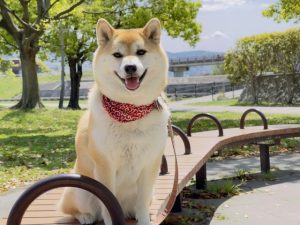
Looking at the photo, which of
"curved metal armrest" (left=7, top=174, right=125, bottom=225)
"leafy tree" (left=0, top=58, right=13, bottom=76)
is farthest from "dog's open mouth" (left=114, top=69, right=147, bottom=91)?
"leafy tree" (left=0, top=58, right=13, bottom=76)

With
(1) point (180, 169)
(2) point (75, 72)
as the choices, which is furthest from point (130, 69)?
(2) point (75, 72)

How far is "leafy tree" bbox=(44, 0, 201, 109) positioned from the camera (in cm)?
2141

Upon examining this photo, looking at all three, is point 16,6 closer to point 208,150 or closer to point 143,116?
point 208,150

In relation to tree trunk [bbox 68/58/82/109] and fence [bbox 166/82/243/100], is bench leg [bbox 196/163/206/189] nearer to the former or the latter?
tree trunk [bbox 68/58/82/109]

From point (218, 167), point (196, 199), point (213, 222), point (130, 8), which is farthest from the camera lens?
point (130, 8)

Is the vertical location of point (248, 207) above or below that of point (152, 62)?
below

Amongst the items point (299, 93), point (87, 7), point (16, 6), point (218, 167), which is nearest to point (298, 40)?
point (299, 93)

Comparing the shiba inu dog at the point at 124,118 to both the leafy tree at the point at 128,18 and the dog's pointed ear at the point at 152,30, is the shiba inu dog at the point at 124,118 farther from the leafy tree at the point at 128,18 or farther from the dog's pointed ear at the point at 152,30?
the leafy tree at the point at 128,18

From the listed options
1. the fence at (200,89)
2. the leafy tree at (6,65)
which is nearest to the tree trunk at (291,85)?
the fence at (200,89)

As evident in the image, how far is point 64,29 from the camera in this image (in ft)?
88.2

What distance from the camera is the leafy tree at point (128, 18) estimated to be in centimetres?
2141

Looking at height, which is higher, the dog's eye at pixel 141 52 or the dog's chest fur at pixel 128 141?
the dog's eye at pixel 141 52

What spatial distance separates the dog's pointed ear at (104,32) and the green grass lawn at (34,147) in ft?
13.7

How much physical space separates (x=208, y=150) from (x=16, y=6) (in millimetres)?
20209
